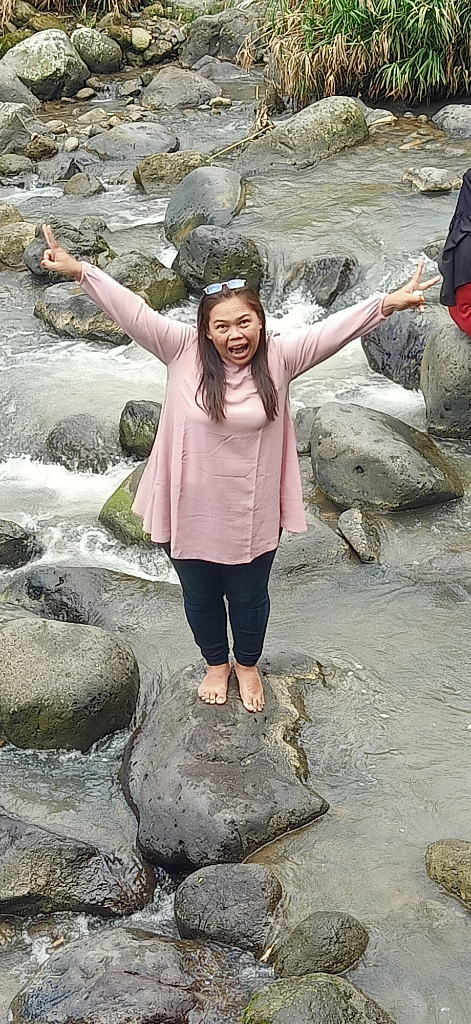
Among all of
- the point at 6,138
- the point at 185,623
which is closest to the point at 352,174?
the point at 6,138

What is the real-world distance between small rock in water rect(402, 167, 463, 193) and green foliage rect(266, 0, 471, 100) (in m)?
2.22

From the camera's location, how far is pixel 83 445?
20.6 feet

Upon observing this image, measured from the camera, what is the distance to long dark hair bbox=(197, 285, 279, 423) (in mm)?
2875

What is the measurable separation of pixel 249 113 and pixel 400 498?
853cm

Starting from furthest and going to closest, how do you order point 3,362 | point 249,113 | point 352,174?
1. point 249,113
2. point 352,174
3. point 3,362

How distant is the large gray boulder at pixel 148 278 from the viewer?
789 cm

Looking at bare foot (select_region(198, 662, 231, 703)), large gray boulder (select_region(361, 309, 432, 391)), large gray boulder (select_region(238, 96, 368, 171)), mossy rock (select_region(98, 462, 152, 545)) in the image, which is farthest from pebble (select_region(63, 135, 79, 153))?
bare foot (select_region(198, 662, 231, 703))

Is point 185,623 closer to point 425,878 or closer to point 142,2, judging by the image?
point 425,878

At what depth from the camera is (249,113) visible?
1233cm

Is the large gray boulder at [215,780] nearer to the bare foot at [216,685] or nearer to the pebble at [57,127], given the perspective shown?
the bare foot at [216,685]

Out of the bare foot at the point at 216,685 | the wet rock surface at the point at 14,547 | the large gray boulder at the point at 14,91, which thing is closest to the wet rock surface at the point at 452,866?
the bare foot at the point at 216,685

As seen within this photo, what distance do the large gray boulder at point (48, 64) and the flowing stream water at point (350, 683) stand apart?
5897 mm

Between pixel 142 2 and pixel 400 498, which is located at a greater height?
pixel 142 2

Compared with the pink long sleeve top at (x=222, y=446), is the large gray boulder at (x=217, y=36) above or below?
below
